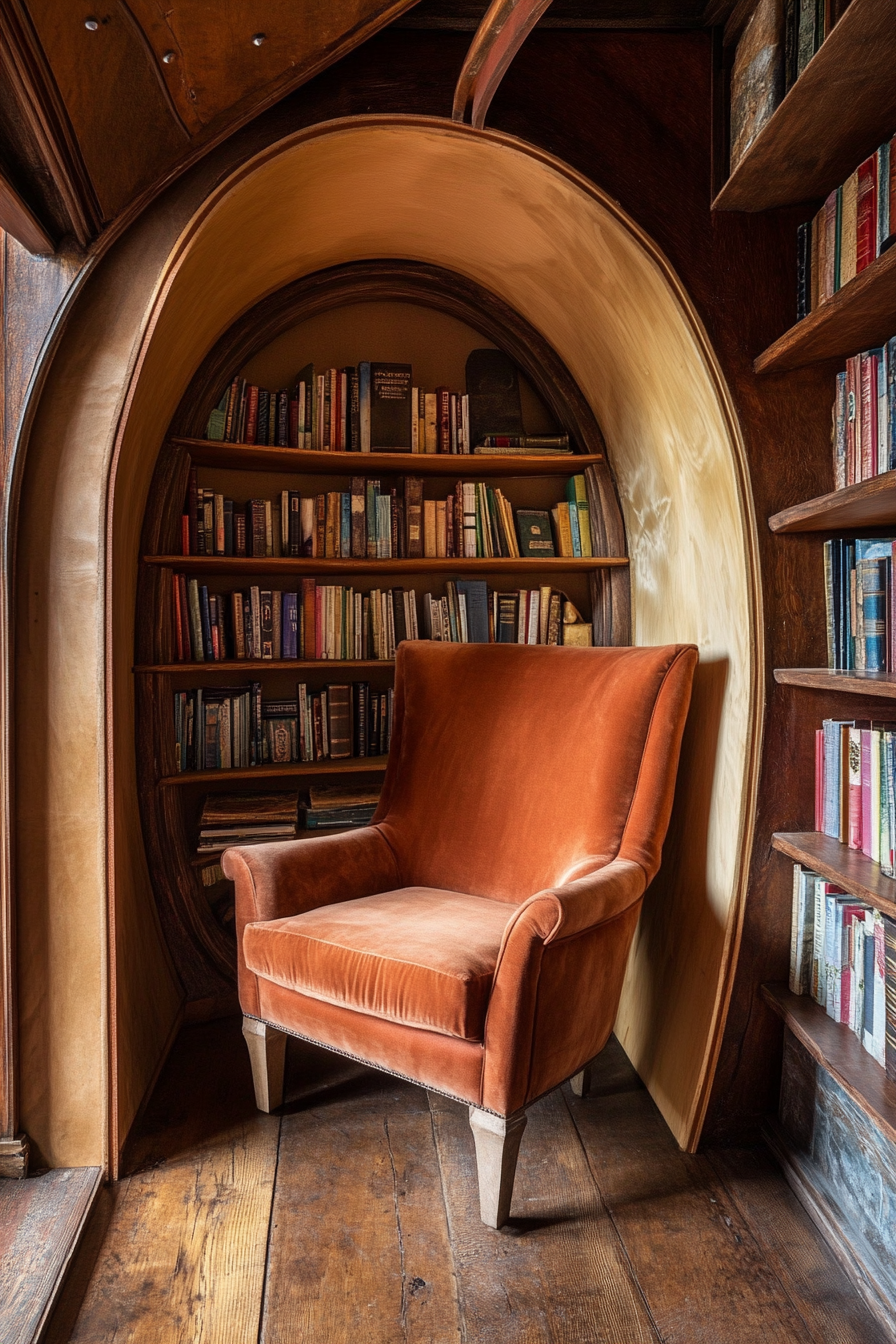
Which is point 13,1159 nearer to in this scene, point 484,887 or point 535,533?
point 484,887

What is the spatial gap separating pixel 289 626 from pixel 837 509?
5.27ft

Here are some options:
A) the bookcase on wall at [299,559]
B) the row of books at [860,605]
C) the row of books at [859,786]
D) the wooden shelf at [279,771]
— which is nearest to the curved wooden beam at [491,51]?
the bookcase on wall at [299,559]

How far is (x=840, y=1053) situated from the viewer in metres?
1.56

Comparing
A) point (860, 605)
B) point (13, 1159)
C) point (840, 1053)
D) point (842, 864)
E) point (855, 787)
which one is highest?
point (860, 605)

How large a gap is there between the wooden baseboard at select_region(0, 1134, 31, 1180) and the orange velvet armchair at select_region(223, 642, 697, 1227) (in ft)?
1.61

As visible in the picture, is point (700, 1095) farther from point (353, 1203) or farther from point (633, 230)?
point (633, 230)

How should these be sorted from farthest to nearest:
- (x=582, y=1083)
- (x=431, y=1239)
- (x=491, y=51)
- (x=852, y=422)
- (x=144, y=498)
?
(x=144, y=498) → (x=582, y=1083) → (x=852, y=422) → (x=431, y=1239) → (x=491, y=51)

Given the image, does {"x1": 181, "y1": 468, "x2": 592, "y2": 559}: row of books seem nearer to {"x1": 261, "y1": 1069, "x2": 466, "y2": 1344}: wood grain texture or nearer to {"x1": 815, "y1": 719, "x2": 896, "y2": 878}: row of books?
{"x1": 815, "y1": 719, "x2": 896, "y2": 878}: row of books

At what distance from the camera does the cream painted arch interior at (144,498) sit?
1757 mm

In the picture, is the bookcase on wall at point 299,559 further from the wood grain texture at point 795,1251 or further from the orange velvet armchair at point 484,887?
the wood grain texture at point 795,1251

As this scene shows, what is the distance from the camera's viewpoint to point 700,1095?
185 centimetres

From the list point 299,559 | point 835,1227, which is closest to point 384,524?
point 299,559

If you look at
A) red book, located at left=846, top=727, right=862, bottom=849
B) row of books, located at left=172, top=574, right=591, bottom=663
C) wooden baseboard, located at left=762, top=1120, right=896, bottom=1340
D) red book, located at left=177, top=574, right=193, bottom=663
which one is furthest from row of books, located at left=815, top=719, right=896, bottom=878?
red book, located at left=177, top=574, right=193, bottom=663

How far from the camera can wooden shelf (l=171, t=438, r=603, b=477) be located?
8.17 feet
